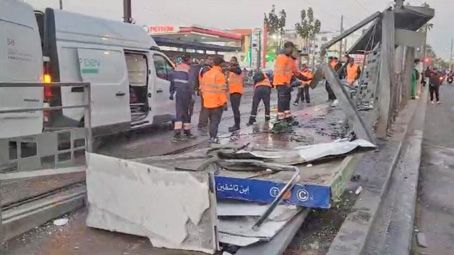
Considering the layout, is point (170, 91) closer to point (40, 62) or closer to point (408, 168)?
point (40, 62)

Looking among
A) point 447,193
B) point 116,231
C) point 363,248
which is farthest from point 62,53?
point 447,193

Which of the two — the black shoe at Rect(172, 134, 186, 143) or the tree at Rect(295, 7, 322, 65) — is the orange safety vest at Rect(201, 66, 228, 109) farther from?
the tree at Rect(295, 7, 322, 65)

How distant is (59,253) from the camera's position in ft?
13.3

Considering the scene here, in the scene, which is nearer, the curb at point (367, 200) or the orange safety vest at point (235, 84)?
Result: the curb at point (367, 200)

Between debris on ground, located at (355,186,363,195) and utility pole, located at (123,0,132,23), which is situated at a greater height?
utility pole, located at (123,0,132,23)

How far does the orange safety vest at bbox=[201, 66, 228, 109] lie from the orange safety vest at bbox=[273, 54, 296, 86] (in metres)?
1.34

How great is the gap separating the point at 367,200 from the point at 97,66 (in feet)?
16.9

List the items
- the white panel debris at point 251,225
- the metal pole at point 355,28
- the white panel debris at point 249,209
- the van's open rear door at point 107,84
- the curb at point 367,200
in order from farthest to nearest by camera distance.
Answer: the metal pole at point 355,28, the van's open rear door at point 107,84, the white panel debris at point 249,209, the curb at point 367,200, the white panel debris at point 251,225

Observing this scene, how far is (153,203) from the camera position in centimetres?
401

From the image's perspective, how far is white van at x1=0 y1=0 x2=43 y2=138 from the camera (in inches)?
257

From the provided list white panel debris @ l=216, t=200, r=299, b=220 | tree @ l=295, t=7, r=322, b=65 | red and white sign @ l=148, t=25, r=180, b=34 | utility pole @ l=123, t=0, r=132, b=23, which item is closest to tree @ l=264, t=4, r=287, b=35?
tree @ l=295, t=7, r=322, b=65

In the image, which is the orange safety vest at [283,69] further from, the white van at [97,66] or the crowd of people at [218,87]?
the white van at [97,66]

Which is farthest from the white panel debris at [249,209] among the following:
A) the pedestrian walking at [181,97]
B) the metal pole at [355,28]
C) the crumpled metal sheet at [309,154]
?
the pedestrian walking at [181,97]

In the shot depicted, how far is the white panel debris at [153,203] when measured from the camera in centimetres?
378
